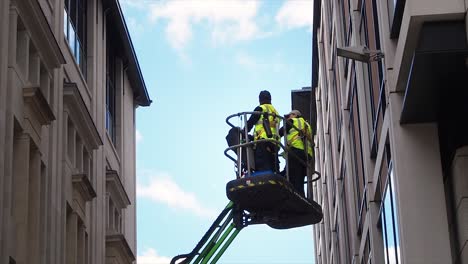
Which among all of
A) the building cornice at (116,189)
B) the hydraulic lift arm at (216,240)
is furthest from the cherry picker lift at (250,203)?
the building cornice at (116,189)

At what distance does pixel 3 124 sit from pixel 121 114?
20317 millimetres

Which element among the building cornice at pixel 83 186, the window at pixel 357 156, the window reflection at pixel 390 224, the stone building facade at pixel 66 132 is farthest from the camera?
the building cornice at pixel 83 186

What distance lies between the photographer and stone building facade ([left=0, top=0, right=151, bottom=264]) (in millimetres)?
27844

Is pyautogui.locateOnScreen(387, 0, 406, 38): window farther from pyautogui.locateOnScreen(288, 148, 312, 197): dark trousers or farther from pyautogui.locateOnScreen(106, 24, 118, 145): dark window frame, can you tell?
pyautogui.locateOnScreen(106, 24, 118, 145): dark window frame

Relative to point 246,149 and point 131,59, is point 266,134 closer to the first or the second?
point 246,149

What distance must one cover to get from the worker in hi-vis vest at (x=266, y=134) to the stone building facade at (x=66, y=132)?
567 cm

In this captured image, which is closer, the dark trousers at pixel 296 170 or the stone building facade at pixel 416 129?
the stone building facade at pixel 416 129

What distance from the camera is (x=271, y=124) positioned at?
27.8m

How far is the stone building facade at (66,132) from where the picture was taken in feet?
91.4

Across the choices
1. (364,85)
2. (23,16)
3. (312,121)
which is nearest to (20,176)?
(23,16)

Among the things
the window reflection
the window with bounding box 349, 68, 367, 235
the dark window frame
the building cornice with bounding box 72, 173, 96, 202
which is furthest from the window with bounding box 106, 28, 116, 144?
the window reflection

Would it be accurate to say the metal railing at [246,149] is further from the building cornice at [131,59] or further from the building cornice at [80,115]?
the building cornice at [131,59]

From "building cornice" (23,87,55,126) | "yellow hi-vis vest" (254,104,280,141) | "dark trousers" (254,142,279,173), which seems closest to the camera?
"dark trousers" (254,142,279,173)

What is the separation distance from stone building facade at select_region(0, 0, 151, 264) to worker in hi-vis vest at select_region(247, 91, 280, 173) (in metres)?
5.67
